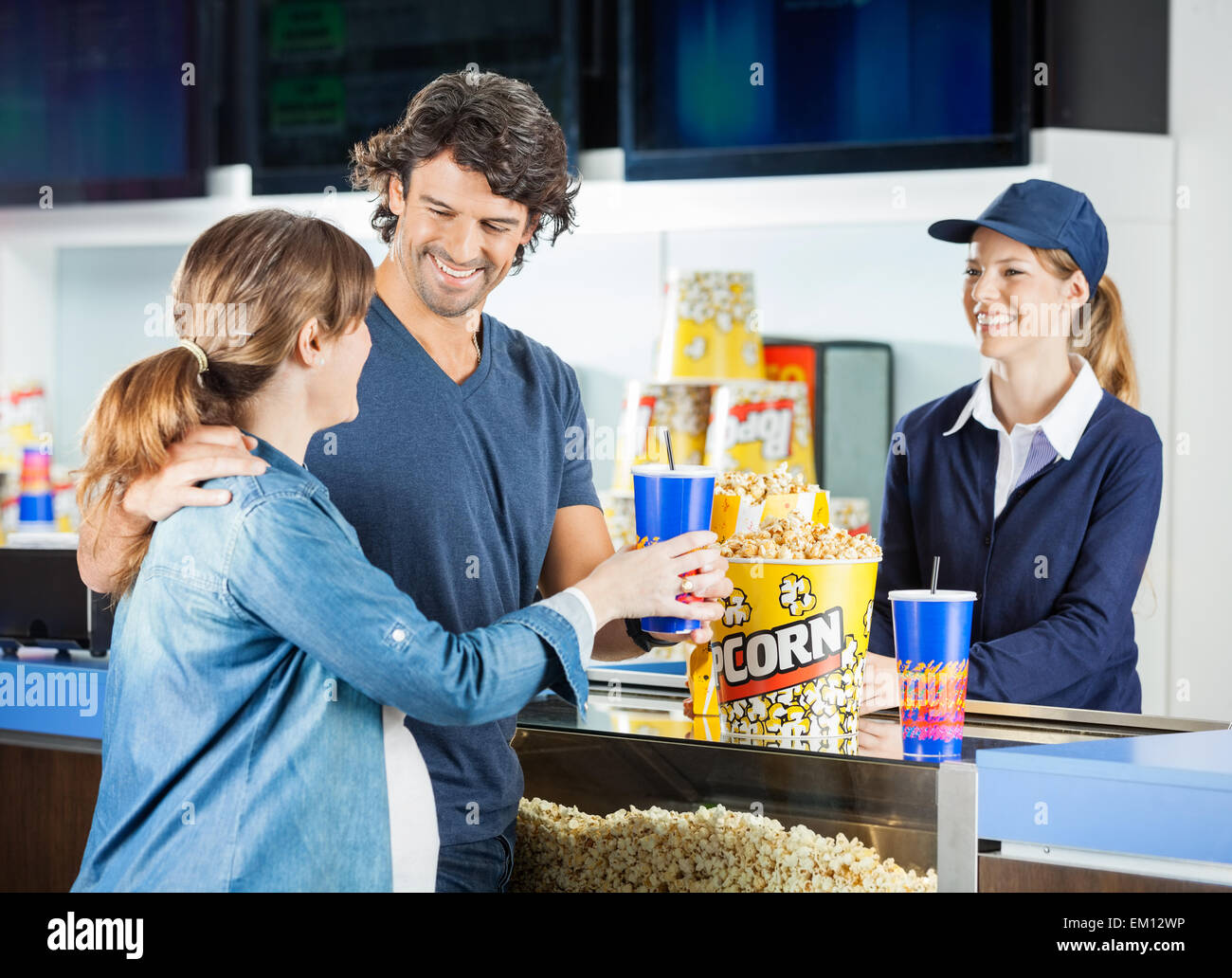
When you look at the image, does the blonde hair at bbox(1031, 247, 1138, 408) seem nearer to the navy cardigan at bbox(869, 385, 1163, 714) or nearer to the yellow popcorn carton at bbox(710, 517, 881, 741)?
the navy cardigan at bbox(869, 385, 1163, 714)

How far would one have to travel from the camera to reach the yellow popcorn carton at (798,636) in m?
1.29

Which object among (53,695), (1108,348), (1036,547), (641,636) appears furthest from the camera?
(1108,348)

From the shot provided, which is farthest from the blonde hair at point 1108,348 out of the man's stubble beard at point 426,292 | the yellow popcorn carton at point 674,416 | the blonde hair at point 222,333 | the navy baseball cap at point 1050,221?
the blonde hair at point 222,333

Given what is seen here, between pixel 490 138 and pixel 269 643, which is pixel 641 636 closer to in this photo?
pixel 269 643

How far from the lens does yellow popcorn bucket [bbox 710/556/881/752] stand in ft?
4.21

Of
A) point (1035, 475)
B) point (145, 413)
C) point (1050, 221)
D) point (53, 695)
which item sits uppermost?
point (1050, 221)

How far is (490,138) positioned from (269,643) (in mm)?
621

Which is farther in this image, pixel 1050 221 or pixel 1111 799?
pixel 1050 221

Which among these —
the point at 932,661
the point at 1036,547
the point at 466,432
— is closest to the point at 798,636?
the point at 932,661

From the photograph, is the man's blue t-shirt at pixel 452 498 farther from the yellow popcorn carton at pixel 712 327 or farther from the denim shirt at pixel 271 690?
the yellow popcorn carton at pixel 712 327

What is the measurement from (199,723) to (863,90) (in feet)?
7.83

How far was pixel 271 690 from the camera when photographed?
1095 millimetres

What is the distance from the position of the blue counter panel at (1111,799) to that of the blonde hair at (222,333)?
710 mm
